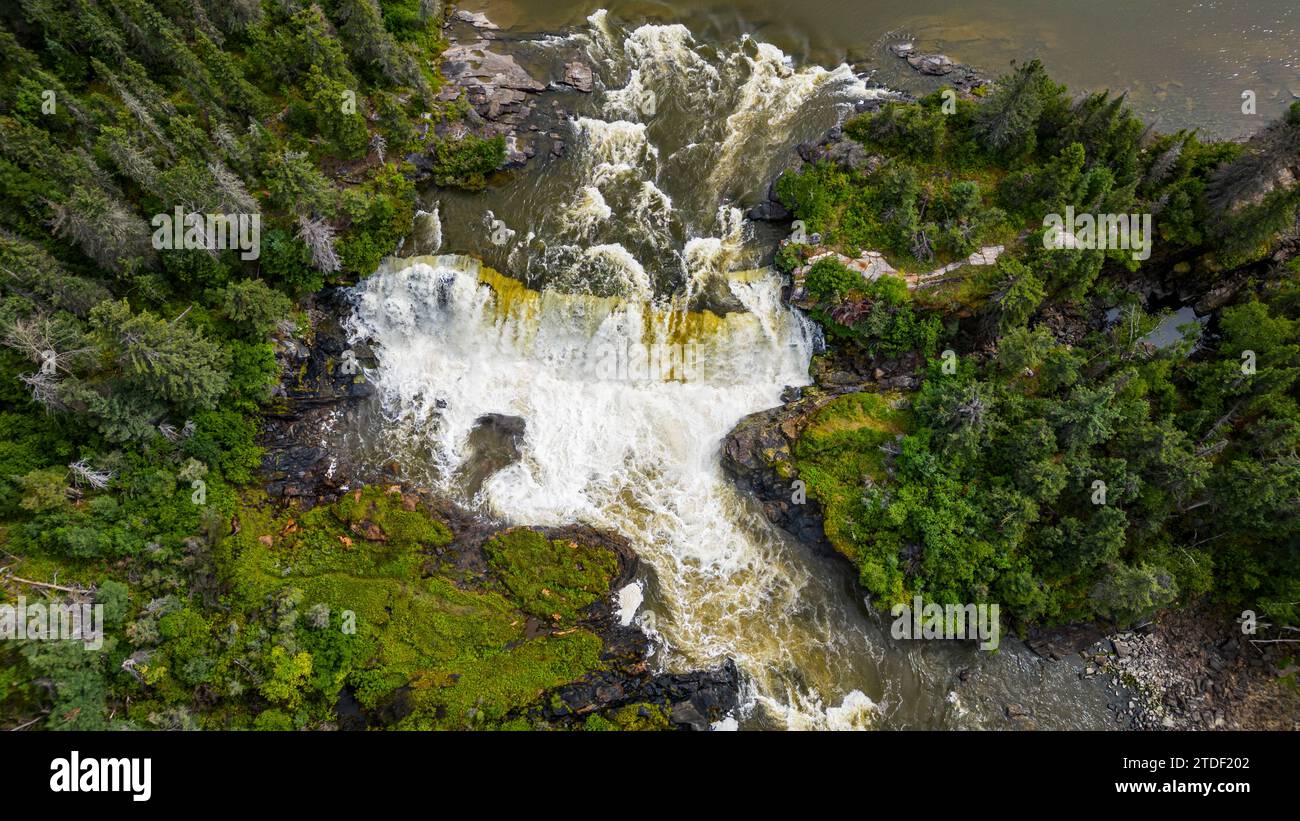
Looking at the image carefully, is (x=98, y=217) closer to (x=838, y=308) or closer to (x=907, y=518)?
(x=838, y=308)

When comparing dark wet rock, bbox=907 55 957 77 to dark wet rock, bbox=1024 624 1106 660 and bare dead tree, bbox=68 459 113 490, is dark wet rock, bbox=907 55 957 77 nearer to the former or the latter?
dark wet rock, bbox=1024 624 1106 660

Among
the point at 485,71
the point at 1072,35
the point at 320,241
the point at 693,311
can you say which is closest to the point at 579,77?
the point at 485,71

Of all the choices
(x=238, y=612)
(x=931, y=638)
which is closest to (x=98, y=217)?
(x=238, y=612)

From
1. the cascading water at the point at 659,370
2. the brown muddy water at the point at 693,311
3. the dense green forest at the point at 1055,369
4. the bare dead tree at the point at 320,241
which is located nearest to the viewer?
the dense green forest at the point at 1055,369

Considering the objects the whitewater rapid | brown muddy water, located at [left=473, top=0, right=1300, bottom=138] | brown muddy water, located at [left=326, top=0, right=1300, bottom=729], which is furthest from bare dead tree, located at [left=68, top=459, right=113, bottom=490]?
brown muddy water, located at [left=473, top=0, right=1300, bottom=138]

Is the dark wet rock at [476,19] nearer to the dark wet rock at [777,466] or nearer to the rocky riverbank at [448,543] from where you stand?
the rocky riverbank at [448,543]

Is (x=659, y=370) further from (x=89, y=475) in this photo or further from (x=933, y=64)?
(x=933, y=64)

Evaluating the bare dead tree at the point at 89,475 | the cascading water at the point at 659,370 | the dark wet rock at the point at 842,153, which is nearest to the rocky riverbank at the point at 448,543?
the cascading water at the point at 659,370
